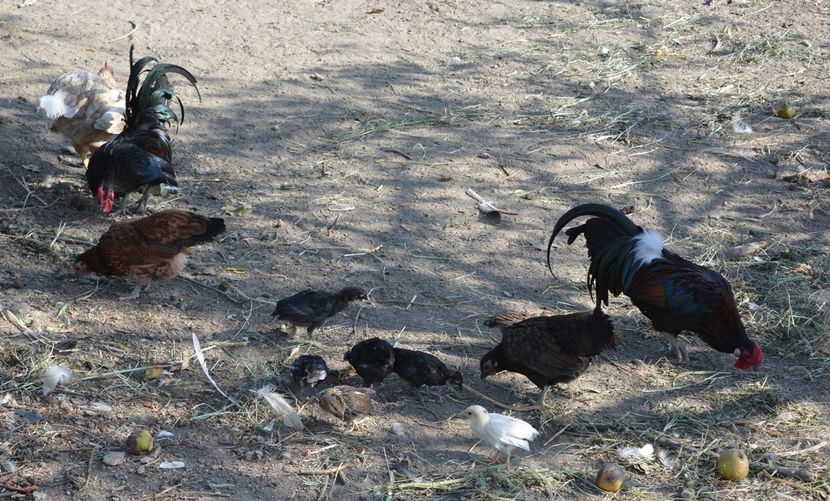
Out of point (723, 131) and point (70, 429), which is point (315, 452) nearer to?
point (70, 429)

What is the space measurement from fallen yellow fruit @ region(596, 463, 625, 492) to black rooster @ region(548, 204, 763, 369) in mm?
1051

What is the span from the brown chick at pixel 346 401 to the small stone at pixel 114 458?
3.51 feet

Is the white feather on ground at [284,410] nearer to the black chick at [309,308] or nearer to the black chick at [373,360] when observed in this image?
the black chick at [373,360]

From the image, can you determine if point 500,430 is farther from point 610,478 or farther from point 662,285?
point 662,285

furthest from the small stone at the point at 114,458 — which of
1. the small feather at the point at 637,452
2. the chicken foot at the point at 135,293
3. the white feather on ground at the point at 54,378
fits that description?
the small feather at the point at 637,452

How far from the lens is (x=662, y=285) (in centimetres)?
589

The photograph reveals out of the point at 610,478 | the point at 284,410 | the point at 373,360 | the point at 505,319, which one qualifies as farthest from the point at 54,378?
the point at 610,478

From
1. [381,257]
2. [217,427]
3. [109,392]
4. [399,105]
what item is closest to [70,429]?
[109,392]

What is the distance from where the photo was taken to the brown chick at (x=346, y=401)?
16.5 feet

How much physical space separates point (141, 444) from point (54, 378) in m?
0.82

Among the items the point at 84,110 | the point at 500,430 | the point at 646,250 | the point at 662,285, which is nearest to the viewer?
the point at 500,430

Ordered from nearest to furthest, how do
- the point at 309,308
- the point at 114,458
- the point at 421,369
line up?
the point at 114,458 < the point at 421,369 < the point at 309,308

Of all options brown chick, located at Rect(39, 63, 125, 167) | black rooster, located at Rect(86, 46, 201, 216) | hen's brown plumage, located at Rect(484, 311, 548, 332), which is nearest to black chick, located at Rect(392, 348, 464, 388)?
hen's brown plumage, located at Rect(484, 311, 548, 332)

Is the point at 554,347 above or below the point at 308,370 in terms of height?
above
